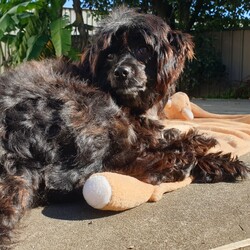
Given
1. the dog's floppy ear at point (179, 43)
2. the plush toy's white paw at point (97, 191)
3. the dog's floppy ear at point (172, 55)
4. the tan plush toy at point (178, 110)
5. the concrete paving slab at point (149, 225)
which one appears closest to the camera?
the concrete paving slab at point (149, 225)

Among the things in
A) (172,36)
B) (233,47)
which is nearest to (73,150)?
(172,36)

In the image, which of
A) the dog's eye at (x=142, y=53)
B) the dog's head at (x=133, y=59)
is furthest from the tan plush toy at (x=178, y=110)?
the dog's eye at (x=142, y=53)

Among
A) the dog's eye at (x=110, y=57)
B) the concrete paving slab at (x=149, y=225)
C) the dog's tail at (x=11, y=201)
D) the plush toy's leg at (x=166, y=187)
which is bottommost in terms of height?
the concrete paving slab at (x=149, y=225)

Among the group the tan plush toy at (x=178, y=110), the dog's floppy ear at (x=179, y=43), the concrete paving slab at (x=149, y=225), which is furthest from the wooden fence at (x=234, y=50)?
the concrete paving slab at (x=149, y=225)

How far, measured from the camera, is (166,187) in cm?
234

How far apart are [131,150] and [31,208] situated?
562 mm

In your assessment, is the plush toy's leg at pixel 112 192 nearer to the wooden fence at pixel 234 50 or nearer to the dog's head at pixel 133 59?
the dog's head at pixel 133 59

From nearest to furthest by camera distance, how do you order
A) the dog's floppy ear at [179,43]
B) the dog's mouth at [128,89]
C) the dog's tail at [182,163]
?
the dog's tail at [182,163], the dog's mouth at [128,89], the dog's floppy ear at [179,43]

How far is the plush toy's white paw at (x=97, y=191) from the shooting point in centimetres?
200

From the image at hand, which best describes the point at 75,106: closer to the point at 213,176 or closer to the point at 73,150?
the point at 73,150

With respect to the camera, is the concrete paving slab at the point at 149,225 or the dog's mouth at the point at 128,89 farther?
the dog's mouth at the point at 128,89

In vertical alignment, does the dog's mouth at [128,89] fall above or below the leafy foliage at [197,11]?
below

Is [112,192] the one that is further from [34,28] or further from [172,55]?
[34,28]

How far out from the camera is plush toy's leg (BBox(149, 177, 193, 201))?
2.22 metres
